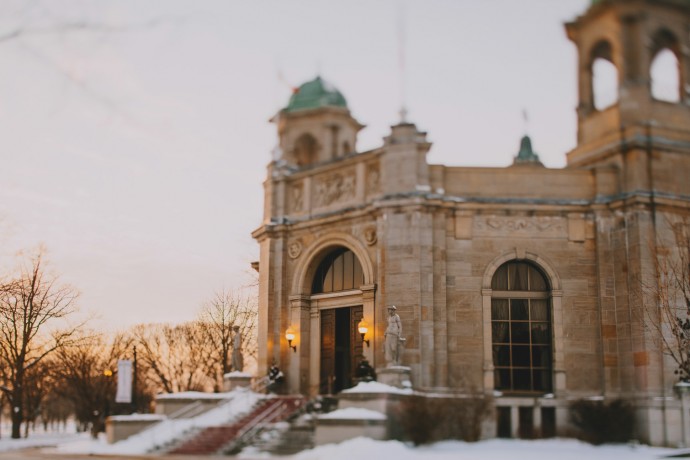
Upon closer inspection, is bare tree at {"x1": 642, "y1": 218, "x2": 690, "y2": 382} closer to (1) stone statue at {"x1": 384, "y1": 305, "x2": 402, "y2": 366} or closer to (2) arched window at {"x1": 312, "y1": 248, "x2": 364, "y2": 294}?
(1) stone statue at {"x1": 384, "y1": 305, "x2": 402, "y2": 366}

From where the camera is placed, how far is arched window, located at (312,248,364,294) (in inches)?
1366

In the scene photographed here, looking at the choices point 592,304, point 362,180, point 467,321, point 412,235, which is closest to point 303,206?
point 362,180

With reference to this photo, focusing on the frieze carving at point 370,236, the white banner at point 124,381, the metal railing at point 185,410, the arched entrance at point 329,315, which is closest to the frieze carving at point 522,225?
the frieze carving at point 370,236

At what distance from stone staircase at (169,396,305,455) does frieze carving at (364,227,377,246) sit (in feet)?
20.3

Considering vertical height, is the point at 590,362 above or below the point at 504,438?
above

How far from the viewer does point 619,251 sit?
1241 inches

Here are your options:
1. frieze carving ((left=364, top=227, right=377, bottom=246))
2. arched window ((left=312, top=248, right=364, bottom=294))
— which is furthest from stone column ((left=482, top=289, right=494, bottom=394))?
arched window ((left=312, top=248, right=364, bottom=294))

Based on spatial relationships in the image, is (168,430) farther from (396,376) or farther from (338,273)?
(338,273)

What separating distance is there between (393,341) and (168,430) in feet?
25.2

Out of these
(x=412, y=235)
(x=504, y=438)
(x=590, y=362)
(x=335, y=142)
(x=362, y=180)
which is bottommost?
(x=504, y=438)

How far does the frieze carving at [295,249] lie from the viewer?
35.7 meters

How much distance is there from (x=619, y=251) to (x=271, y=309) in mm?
13271

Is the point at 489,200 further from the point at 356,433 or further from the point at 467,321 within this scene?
the point at 356,433

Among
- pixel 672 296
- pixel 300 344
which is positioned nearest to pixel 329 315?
pixel 300 344
